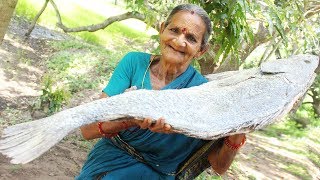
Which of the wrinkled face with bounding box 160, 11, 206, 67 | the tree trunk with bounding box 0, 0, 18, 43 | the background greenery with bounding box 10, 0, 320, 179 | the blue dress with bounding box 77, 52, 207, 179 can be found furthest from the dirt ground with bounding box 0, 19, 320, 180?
the wrinkled face with bounding box 160, 11, 206, 67

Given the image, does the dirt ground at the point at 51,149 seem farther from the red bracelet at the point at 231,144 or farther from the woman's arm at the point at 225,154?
the red bracelet at the point at 231,144

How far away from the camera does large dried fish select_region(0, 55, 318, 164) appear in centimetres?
151

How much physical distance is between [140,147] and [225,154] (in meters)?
0.43

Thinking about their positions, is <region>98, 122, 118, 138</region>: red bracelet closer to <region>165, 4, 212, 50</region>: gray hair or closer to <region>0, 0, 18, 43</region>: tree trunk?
<region>165, 4, 212, 50</region>: gray hair

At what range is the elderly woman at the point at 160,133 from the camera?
6.75 ft

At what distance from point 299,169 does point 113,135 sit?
6.52m

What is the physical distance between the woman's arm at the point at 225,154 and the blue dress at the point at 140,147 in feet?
0.36

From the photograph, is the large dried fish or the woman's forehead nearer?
the large dried fish

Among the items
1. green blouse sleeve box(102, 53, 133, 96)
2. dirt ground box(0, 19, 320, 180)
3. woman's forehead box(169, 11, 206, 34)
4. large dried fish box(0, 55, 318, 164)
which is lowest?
dirt ground box(0, 19, 320, 180)

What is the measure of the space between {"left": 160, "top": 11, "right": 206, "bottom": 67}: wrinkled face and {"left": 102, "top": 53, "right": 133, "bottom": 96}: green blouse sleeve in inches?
7.6

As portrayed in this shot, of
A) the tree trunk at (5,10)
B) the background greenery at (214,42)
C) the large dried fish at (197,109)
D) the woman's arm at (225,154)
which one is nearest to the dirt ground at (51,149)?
the background greenery at (214,42)

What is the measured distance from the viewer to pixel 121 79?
6.88 feet

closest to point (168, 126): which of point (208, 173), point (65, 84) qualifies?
point (208, 173)

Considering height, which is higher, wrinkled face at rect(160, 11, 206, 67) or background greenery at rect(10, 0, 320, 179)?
wrinkled face at rect(160, 11, 206, 67)
